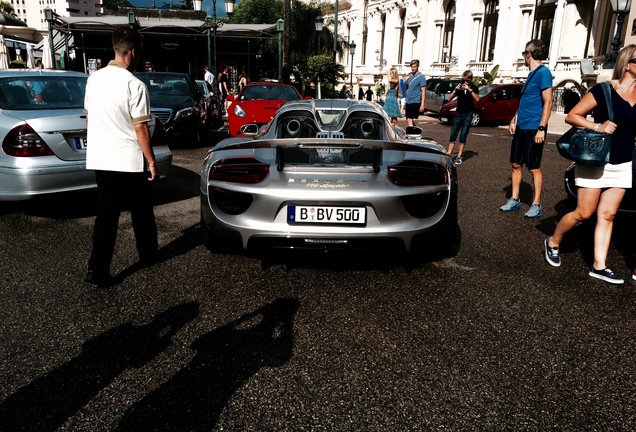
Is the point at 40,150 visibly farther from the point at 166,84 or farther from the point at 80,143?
the point at 166,84

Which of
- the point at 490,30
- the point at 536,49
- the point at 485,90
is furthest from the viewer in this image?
the point at 490,30

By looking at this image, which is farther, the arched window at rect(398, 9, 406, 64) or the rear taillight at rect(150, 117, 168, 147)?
the arched window at rect(398, 9, 406, 64)

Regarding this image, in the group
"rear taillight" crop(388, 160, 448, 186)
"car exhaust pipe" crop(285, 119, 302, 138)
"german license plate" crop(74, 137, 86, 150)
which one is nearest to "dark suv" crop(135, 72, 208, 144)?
"german license plate" crop(74, 137, 86, 150)

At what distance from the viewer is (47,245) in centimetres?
461

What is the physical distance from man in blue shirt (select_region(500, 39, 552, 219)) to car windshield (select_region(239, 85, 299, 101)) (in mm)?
7414

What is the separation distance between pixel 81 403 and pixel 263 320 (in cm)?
116

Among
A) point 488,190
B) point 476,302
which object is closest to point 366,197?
point 476,302

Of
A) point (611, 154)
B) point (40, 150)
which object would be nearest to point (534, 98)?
point (611, 154)

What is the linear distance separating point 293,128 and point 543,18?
3532 centimetres

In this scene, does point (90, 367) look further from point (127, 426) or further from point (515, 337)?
point (515, 337)

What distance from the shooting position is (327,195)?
3.47 meters

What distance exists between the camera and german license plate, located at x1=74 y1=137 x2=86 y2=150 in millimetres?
5129

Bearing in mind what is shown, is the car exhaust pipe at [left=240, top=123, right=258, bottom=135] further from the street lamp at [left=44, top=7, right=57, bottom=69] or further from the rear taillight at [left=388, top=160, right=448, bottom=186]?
the street lamp at [left=44, top=7, right=57, bottom=69]

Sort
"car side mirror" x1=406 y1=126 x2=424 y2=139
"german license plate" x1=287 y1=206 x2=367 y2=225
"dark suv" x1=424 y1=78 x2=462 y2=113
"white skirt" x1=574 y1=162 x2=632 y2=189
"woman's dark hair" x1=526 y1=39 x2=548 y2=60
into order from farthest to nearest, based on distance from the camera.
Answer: "dark suv" x1=424 y1=78 x2=462 y2=113
"woman's dark hair" x1=526 y1=39 x2=548 y2=60
"car side mirror" x1=406 y1=126 x2=424 y2=139
"white skirt" x1=574 y1=162 x2=632 y2=189
"german license plate" x1=287 y1=206 x2=367 y2=225
